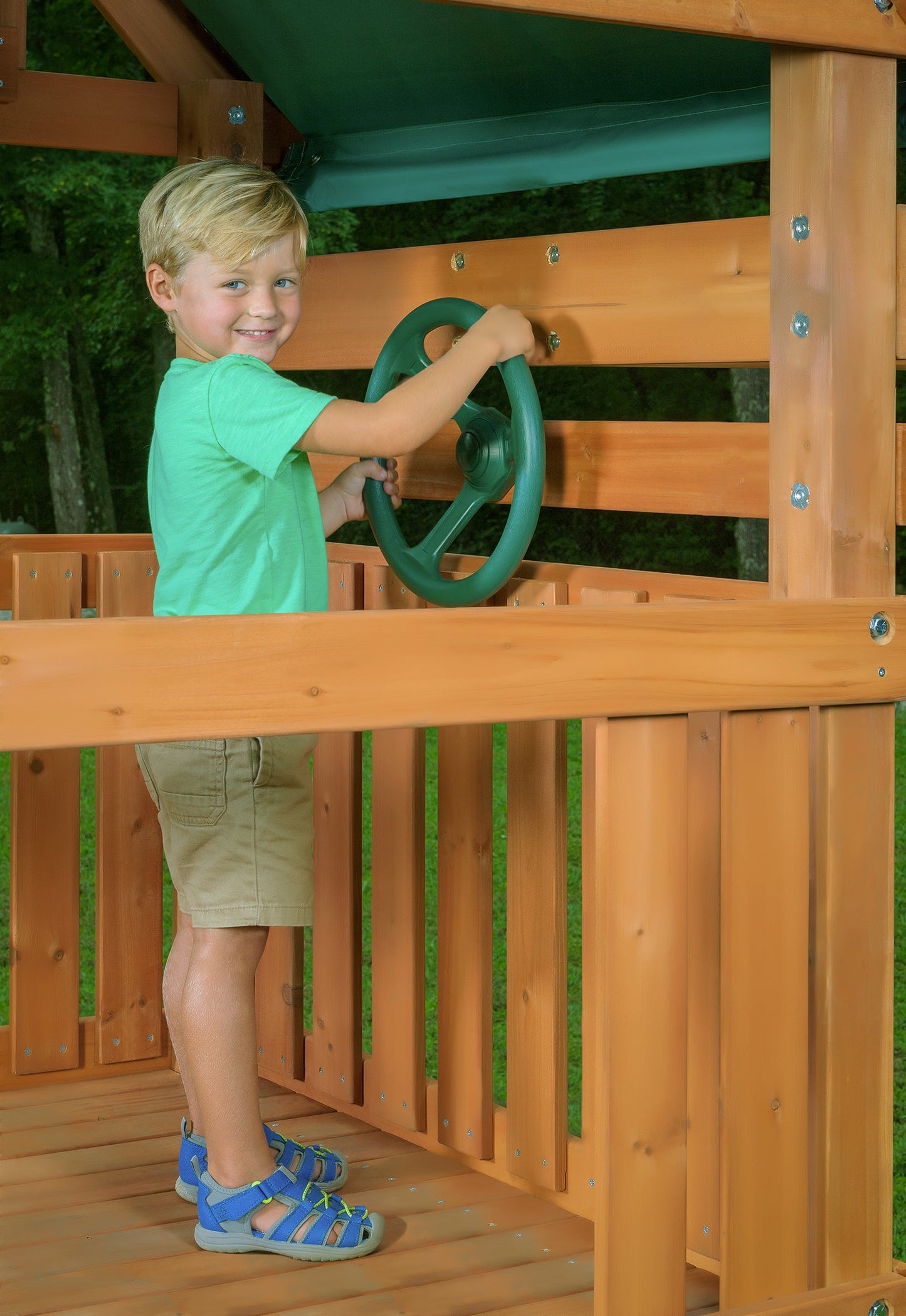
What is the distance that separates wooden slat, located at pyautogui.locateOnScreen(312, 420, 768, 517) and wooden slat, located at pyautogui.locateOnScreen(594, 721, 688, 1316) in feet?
1.47

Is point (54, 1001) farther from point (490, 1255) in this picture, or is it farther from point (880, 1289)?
point (880, 1289)

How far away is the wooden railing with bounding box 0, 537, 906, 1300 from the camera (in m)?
1.80

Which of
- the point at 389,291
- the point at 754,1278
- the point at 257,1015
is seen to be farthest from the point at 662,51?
the point at 257,1015

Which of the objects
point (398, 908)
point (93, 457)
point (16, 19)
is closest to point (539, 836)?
point (398, 908)

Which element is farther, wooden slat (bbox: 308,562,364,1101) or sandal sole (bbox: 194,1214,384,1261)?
wooden slat (bbox: 308,562,364,1101)

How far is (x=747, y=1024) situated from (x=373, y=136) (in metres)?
1.81

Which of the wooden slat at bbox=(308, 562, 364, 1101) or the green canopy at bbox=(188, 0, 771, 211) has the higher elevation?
the green canopy at bbox=(188, 0, 771, 211)

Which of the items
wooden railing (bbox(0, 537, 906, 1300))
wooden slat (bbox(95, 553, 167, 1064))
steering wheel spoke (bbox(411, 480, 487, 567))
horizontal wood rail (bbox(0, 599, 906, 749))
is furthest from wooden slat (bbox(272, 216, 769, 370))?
wooden slat (bbox(95, 553, 167, 1064))

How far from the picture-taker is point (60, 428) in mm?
14828

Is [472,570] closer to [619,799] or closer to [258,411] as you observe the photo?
[258,411]

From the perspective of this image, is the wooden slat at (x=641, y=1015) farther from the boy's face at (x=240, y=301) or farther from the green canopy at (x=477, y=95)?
the green canopy at (x=477, y=95)

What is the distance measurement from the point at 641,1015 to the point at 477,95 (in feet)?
5.17

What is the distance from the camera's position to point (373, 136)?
3139mm

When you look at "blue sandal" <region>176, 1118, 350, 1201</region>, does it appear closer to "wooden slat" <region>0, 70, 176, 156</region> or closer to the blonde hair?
the blonde hair
